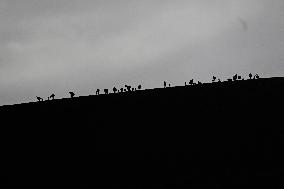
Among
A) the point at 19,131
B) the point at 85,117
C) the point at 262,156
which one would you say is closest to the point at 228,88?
the point at 262,156

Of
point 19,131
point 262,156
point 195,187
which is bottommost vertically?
point 195,187

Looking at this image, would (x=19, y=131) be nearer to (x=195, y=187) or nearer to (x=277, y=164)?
(x=195, y=187)

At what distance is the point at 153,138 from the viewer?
1057 cm

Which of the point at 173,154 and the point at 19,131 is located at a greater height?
the point at 19,131

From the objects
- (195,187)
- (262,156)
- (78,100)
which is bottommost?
(195,187)

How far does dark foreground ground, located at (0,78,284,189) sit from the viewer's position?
10078 millimetres

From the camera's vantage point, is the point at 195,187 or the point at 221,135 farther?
the point at 221,135

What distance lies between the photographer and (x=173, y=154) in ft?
33.8

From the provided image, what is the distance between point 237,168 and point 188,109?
6.74 feet

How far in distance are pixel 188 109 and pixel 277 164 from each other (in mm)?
2719

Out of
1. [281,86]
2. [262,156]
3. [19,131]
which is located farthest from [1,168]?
[281,86]

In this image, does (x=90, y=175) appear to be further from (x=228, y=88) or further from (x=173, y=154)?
(x=228, y=88)

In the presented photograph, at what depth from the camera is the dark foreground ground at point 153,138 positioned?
1008cm

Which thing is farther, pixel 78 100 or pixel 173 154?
pixel 78 100
